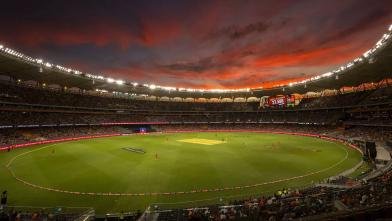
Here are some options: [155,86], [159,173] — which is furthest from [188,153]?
[155,86]

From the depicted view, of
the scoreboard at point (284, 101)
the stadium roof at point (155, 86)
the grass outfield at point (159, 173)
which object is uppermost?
the stadium roof at point (155, 86)

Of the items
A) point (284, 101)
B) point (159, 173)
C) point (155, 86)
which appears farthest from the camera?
point (155, 86)

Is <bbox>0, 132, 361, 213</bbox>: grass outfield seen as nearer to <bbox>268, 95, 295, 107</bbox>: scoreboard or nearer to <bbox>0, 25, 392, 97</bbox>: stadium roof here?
<bbox>0, 25, 392, 97</bbox>: stadium roof

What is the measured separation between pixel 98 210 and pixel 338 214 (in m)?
17.5

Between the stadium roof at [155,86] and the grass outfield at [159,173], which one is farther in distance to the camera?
the stadium roof at [155,86]

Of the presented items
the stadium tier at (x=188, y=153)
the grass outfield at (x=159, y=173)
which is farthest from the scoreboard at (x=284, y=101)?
the grass outfield at (x=159, y=173)

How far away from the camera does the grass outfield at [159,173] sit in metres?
24.8

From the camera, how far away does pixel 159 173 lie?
33781mm

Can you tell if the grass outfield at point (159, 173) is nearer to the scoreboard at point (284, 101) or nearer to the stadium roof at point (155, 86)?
the stadium roof at point (155, 86)

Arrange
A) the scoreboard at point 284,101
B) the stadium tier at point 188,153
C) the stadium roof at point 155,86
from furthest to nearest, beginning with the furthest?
the scoreboard at point 284,101 < the stadium roof at point 155,86 < the stadium tier at point 188,153

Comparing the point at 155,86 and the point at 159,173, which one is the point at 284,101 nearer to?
the point at 155,86

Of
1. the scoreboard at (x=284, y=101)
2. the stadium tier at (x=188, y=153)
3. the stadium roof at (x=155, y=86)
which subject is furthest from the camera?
the scoreboard at (x=284, y=101)

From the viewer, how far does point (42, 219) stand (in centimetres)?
1691

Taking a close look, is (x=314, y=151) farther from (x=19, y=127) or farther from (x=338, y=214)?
(x=19, y=127)
